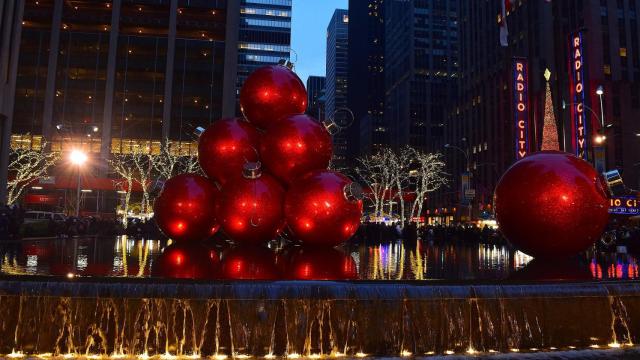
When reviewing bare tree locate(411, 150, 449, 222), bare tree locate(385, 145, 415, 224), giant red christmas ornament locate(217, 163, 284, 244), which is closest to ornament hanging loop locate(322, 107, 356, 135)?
giant red christmas ornament locate(217, 163, 284, 244)

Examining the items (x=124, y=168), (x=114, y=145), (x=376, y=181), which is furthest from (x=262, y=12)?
(x=124, y=168)

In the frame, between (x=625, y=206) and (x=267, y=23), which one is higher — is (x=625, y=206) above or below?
below

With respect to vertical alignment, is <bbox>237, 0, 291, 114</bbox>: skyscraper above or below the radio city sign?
above

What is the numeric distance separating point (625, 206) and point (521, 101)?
20.6 metres

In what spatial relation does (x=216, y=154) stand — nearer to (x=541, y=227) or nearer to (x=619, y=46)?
(x=541, y=227)

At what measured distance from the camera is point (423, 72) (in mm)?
124500

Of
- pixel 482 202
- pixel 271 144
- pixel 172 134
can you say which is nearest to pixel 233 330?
pixel 271 144

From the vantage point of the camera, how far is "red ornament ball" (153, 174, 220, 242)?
29.8 ft

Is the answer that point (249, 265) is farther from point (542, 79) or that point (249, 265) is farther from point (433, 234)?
point (542, 79)

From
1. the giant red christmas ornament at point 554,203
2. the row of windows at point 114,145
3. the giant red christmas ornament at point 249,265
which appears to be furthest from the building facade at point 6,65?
the giant red christmas ornament at point 554,203

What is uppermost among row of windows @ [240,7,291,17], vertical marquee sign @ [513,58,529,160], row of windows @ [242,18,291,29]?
row of windows @ [240,7,291,17]

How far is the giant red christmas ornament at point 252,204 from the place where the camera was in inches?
321

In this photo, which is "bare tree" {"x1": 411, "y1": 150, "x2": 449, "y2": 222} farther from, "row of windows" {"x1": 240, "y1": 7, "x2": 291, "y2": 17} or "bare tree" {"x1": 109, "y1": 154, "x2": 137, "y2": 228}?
"row of windows" {"x1": 240, "y1": 7, "x2": 291, "y2": 17}

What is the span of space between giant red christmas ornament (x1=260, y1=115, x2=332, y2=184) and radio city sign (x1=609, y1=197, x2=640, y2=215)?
64.7 feet
